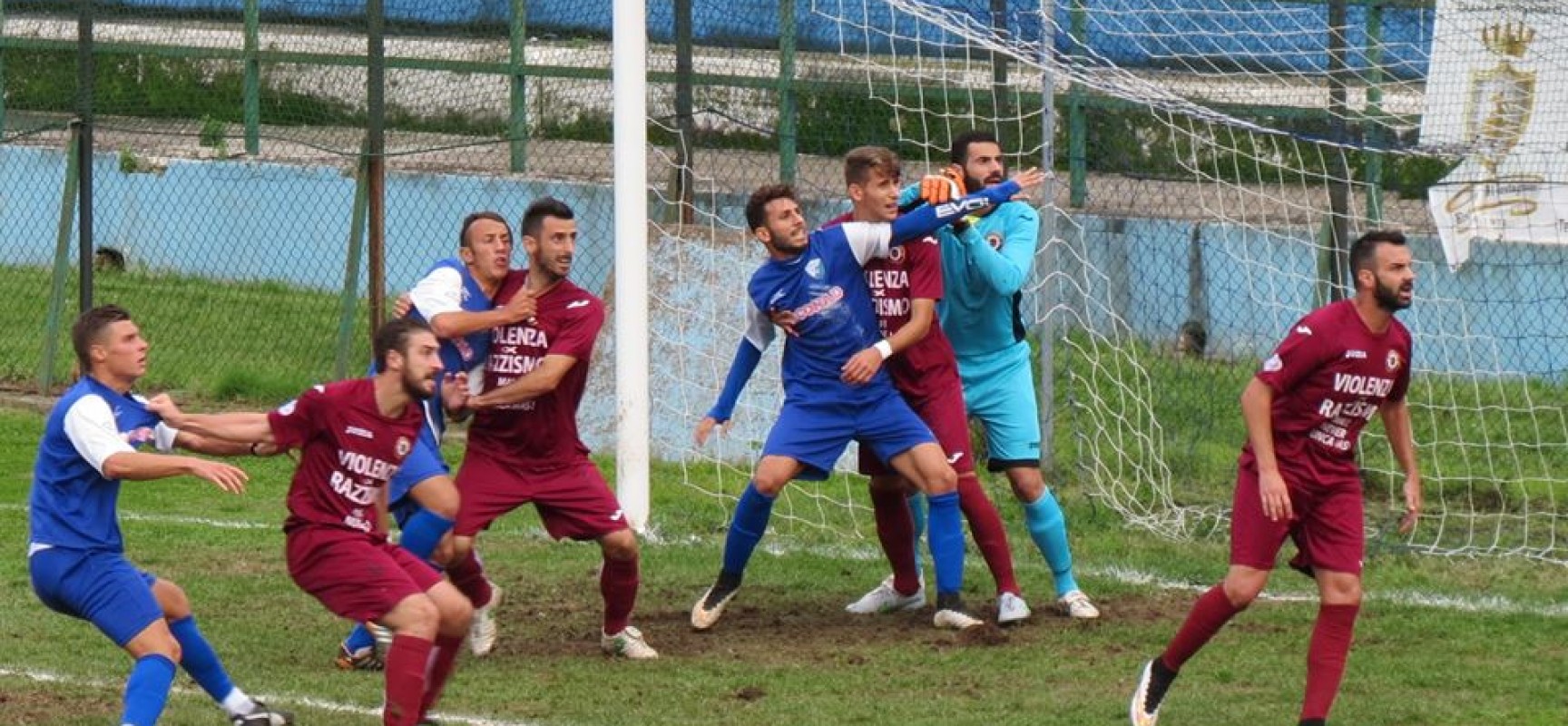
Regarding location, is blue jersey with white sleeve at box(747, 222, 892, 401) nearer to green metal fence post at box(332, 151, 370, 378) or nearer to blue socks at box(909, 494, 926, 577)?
blue socks at box(909, 494, 926, 577)

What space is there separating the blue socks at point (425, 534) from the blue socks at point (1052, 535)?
2601mm

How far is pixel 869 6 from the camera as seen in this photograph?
43.9 ft

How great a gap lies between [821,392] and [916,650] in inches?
43.9

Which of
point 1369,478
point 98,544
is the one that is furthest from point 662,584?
point 1369,478

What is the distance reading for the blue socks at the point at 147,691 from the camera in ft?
25.0

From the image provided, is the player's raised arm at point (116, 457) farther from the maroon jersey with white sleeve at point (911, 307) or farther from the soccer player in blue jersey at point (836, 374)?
the maroon jersey with white sleeve at point (911, 307)

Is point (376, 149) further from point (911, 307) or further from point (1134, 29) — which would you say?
point (911, 307)

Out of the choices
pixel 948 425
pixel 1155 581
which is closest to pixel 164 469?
pixel 948 425

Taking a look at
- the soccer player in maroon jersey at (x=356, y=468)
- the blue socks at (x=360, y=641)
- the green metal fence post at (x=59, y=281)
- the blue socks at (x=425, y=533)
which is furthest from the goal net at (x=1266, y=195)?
the green metal fence post at (x=59, y=281)

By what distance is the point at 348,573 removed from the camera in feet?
25.7

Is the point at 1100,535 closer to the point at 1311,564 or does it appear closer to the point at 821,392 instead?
the point at 821,392

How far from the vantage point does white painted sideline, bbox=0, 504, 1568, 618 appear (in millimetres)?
10156

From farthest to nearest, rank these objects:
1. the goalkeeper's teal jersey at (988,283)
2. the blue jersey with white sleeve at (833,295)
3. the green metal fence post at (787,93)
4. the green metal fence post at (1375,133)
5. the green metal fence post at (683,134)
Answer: the green metal fence post at (787,93) → the green metal fence post at (683,134) → the green metal fence post at (1375,133) → the goalkeeper's teal jersey at (988,283) → the blue jersey with white sleeve at (833,295)

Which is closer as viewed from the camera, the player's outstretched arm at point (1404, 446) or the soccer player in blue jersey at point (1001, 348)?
the player's outstretched arm at point (1404, 446)
